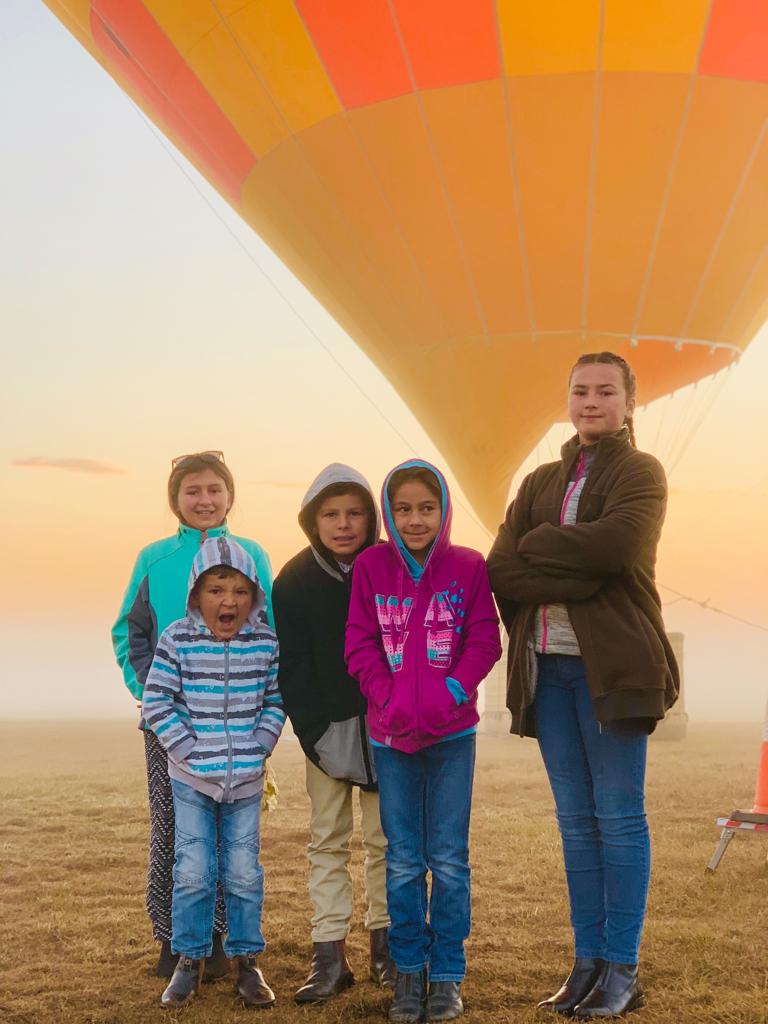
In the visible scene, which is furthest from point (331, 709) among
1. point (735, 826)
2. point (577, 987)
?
point (735, 826)

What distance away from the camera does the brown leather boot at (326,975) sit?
3.69 m

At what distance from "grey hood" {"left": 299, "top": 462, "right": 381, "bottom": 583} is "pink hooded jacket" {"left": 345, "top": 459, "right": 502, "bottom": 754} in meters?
0.27

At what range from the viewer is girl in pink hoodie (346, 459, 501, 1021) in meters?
3.51

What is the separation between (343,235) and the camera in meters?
9.52

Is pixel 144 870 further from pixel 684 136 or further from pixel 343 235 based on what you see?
pixel 684 136

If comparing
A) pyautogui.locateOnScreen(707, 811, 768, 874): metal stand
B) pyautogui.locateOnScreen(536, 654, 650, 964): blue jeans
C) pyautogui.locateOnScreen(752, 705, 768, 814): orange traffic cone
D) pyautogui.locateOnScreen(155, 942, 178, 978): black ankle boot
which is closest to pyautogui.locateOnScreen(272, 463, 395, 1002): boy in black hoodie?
pyautogui.locateOnScreen(155, 942, 178, 978): black ankle boot

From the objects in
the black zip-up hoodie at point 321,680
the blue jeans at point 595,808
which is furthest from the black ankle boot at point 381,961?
the blue jeans at point 595,808

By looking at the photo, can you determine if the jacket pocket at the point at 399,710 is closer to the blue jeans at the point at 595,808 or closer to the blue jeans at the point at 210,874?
the blue jeans at the point at 595,808

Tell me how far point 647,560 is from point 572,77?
6001 millimetres

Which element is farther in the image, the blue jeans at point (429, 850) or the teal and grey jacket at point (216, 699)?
the teal and grey jacket at point (216, 699)

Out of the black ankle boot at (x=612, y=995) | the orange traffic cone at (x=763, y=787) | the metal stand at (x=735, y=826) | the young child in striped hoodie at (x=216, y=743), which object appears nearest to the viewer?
the black ankle boot at (x=612, y=995)

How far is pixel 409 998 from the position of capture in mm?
3482

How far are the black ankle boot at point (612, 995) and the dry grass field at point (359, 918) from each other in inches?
2.3

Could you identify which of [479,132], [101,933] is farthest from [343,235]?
[101,933]
